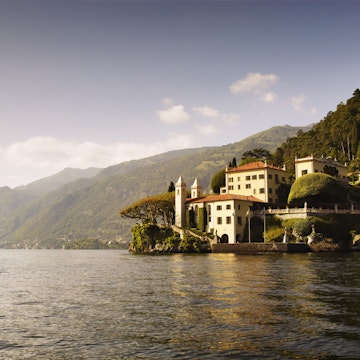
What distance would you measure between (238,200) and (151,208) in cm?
3002

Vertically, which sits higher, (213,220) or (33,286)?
(213,220)

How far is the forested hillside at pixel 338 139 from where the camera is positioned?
142 meters

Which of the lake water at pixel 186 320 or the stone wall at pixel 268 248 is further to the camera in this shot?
the stone wall at pixel 268 248

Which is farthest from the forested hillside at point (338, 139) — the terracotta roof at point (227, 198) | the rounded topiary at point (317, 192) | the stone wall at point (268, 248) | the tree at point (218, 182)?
the stone wall at point (268, 248)

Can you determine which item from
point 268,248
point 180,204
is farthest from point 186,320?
Answer: point 180,204

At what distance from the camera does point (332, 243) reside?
100250 millimetres

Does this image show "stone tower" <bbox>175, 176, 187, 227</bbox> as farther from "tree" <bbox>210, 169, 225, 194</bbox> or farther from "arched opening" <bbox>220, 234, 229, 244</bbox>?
"tree" <bbox>210, 169, 225, 194</bbox>

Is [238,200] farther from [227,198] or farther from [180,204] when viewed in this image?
[180,204]

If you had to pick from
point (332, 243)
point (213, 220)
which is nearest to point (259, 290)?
point (332, 243)

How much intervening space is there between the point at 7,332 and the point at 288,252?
8009cm

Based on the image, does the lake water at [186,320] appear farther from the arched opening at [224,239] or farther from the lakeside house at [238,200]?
the arched opening at [224,239]

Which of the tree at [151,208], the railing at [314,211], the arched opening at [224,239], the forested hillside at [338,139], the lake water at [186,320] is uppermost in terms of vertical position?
the forested hillside at [338,139]

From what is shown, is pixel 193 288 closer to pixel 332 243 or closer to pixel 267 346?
pixel 267 346

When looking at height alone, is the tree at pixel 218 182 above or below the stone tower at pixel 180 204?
above
